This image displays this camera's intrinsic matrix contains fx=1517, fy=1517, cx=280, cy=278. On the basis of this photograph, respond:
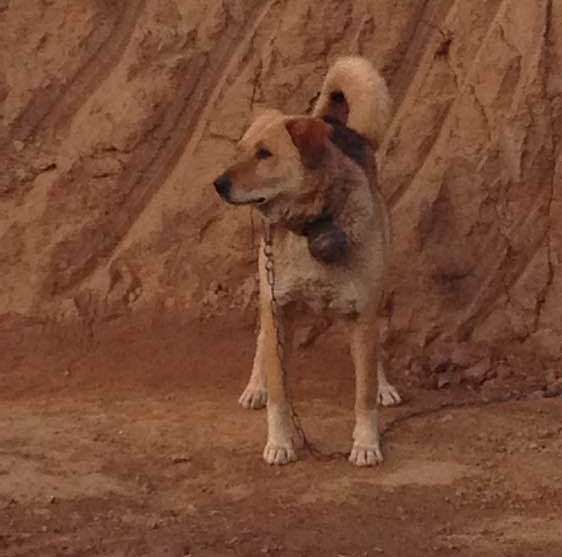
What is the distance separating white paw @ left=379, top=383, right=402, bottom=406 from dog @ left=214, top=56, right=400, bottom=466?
71cm

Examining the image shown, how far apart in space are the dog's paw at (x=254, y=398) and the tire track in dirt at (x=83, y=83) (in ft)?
6.67

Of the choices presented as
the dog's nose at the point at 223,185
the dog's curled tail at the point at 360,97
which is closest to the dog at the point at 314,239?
the dog's nose at the point at 223,185

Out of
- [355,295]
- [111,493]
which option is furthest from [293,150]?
[111,493]

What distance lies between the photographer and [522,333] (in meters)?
7.74

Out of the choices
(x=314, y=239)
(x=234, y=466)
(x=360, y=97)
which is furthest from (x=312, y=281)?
(x=360, y=97)

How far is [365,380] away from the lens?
6320mm

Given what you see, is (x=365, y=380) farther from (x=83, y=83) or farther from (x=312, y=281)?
(x=83, y=83)

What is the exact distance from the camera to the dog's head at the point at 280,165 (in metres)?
5.95

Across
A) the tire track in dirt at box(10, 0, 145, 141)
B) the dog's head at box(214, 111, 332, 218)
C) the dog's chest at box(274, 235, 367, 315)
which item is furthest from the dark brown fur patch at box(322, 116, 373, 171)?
the tire track in dirt at box(10, 0, 145, 141)

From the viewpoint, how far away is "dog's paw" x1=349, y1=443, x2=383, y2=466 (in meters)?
6.21

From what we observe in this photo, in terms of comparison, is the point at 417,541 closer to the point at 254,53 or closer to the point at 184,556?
the point at 184,556

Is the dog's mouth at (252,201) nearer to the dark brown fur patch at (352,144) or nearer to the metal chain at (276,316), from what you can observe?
the metal chain at (276,316)

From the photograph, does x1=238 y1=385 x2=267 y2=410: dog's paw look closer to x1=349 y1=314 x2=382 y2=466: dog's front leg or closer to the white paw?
the white paw

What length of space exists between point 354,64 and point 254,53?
53.0 inches
